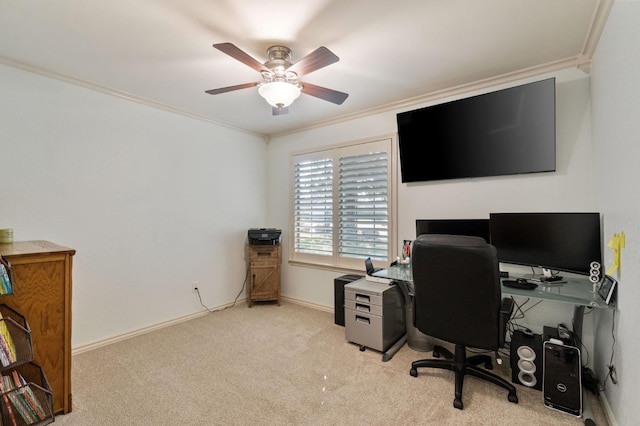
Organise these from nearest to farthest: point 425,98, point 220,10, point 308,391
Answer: point 220,10 → point 308,391 → point 425,98

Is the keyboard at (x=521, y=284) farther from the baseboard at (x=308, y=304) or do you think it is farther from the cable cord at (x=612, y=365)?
the baseboard at (x=308, y=304)

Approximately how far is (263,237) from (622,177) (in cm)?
342

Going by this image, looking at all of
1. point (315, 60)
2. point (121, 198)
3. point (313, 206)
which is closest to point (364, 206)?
point (313, 206)

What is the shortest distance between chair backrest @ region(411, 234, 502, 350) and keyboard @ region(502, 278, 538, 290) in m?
0.37

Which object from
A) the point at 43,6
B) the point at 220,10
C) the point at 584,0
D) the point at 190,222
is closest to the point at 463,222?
the point at 584,0

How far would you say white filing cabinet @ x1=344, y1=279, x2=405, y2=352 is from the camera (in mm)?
2652

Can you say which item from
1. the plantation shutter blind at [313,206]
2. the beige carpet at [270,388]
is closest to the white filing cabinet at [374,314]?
the beige carpet at [270,388]

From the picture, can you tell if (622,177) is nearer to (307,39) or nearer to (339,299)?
(307,39)

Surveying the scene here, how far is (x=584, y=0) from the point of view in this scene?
5.50 ft

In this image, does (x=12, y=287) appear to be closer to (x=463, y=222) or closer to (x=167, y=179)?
(x=167, y=179)

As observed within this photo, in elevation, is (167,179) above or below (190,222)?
above

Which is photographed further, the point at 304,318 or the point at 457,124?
the point at 304,318

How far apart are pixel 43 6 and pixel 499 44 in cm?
299

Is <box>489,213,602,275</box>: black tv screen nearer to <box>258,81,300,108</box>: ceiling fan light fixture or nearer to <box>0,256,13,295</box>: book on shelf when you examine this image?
<box>258,81,300,108</box>: ceiling fan light fixture
